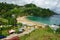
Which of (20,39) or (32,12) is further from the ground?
(20,39)

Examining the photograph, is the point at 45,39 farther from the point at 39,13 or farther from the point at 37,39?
the point at 39,13

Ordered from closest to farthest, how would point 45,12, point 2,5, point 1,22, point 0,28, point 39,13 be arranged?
point 0,28 < point 1,22 < point 2,5 < point 39,13 < point 45,12

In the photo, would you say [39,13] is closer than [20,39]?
No

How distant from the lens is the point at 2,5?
2195 inches

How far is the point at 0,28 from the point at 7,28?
796mm

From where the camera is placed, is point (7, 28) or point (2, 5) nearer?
point (7, 28)

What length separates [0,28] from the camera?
82.9 ft

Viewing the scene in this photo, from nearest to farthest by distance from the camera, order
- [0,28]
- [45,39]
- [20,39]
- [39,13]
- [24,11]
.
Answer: [45,39], [20,39], [0,28], [24,11], [39,13]

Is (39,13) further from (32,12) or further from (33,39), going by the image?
(33,39)

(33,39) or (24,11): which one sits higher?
(33,39)

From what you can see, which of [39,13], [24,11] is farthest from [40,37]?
[39,13]

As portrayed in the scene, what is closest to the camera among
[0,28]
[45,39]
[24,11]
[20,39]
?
[45,39]

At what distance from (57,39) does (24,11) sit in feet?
156

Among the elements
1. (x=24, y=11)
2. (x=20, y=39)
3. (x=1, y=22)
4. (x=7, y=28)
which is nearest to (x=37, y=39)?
(x=20, y=39)
